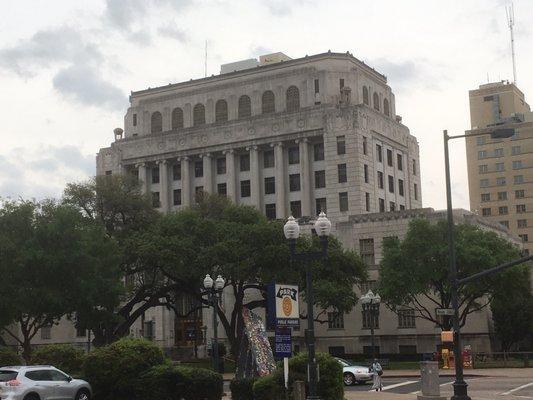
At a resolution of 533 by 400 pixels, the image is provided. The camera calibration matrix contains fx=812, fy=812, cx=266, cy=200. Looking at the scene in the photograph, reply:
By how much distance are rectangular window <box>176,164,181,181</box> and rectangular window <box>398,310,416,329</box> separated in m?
39.8

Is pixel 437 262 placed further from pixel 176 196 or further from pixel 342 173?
pixel 176 196

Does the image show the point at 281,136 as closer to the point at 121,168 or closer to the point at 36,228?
the point at 121,168

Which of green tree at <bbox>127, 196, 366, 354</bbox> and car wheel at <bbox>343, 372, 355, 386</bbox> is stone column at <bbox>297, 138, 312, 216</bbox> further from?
car wheel at <bbox>343, 372, 355, 386</bbox>

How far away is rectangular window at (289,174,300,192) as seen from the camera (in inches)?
3755

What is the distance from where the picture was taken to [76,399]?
29.3m

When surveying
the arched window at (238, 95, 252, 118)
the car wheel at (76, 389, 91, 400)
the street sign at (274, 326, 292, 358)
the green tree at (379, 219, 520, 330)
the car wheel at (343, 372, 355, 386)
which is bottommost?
the car wheel at (343, 372, 355, 386)

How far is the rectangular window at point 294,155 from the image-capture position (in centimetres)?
9557

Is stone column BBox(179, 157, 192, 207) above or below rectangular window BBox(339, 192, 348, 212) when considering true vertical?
above

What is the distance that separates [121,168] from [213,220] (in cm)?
A: 4284

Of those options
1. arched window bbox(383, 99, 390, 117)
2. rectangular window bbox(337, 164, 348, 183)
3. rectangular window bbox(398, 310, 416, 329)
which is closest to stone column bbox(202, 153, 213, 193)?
rectangular window bbox(337, 164, 348, 183)

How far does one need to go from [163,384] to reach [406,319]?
160 ft

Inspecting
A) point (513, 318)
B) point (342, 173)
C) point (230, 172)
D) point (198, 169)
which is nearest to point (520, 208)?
point (342, 173)

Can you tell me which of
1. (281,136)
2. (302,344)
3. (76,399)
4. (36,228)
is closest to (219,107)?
(281,136)

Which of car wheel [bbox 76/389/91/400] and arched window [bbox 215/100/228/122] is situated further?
arched window [bbox 215/100/228/122]
